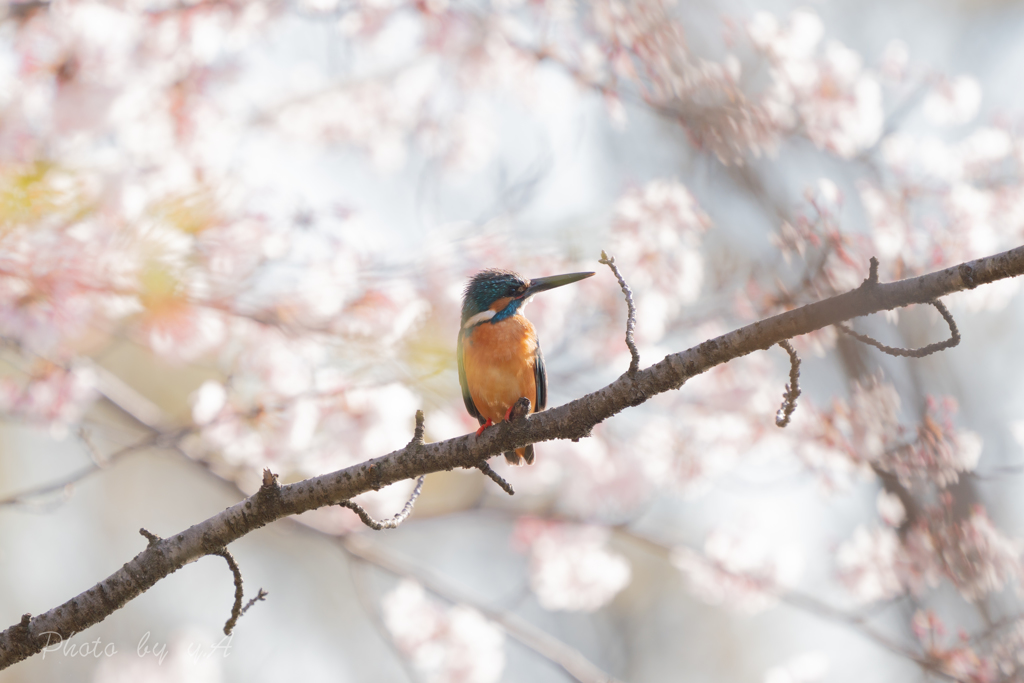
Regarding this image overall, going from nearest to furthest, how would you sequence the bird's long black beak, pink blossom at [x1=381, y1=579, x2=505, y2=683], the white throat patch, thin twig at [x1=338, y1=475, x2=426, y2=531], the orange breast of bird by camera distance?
1. thin twig at [x1=338, y1=475, x2=426, y2=531]
2. the orange breast of bird
3. the bird's long black beak
4. the white throat patch
5. pink blossom at [x1=381, y1=579, x2=505, y2=683]

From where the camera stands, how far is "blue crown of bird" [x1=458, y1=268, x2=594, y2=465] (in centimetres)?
344

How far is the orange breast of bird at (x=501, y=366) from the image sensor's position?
343 cm

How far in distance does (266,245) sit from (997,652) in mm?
4638

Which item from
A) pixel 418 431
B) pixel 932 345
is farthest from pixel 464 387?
pixel 932 345

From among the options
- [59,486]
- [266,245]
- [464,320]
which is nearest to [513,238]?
[464,320]

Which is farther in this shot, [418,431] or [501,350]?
[501,350]

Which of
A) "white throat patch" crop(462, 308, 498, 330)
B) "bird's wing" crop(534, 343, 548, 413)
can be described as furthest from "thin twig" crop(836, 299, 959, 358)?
"white throat patch" crop(462, 308, 498, 330)

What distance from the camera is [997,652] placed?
11.3 feet

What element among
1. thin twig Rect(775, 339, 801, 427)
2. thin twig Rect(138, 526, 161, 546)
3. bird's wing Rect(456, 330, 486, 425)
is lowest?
thin twig Rect(138, 526, 161, 546)

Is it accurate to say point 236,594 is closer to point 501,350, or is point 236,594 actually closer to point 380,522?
point 380,522

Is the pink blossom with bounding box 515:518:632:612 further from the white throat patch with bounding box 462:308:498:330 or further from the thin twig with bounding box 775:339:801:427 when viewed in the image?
the thin twig with bounding box 775:339:801:427

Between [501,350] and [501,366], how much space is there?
0.09 meters

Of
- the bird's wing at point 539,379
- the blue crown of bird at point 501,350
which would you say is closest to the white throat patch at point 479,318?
the blue crown of bird at point 501,350

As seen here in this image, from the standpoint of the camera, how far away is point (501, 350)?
3479 millimetres
